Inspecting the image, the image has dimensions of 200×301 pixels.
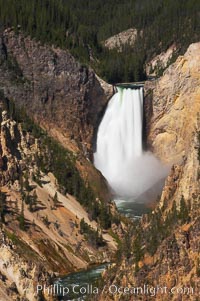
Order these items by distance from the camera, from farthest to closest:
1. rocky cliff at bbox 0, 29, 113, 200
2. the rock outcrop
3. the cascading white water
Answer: the cascading white water → the rock outcrop → rocky cliff at bbox 0, 29, 113, 200

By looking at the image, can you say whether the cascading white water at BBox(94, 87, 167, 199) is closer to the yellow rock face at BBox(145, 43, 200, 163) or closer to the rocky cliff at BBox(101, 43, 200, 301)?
the yellow rock face at BBox(145, 43, 200, 163)

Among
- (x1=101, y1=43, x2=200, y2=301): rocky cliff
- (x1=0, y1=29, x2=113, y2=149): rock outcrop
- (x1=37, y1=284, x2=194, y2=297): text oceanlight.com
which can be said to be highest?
(x1=0, y1=29, x2=113, y2=149): rock outcrop

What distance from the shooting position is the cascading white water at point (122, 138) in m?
146

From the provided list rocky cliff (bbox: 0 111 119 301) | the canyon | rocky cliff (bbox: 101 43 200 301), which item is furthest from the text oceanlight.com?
rocky cliff (bbox: 0 111 119 301)

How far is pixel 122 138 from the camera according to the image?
489 ft

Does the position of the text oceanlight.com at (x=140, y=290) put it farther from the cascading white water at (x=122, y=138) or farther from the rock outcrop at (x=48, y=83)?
the cascading white water at (x=122, y=138)

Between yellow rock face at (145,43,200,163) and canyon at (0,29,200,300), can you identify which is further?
yellow rock face at (145,43,200,163)

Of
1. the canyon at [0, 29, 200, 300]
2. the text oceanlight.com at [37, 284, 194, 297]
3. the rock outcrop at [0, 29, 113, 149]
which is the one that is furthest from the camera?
the rock outcrop at [0, 29, 113, 149]

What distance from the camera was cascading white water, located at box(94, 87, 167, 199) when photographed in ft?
479

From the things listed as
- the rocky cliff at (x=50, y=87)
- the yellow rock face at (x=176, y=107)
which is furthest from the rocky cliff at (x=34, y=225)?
the yellow rock face at (x=176, y=107)

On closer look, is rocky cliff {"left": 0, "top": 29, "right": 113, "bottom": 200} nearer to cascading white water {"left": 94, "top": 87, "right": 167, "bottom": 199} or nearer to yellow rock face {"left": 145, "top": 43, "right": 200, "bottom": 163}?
cascading white water {"left": 94, "top": 87, "right": 167, "bottom": 199}

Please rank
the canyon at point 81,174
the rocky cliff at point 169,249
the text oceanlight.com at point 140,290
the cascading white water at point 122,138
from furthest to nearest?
1. the cascading white water at point 122,138
2. the canyon at point 81,174
3. the rocky cliff at point 169,249
4. the text oceanlight.com at point 140,290

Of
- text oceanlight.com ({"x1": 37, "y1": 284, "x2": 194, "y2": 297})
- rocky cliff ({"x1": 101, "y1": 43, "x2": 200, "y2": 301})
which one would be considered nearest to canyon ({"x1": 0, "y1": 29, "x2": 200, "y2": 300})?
rocky cliff ({"x1": 101, "y1": 43, "x2": 200, "y2": 301})

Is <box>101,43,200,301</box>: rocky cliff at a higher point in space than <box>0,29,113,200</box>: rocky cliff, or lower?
lower
